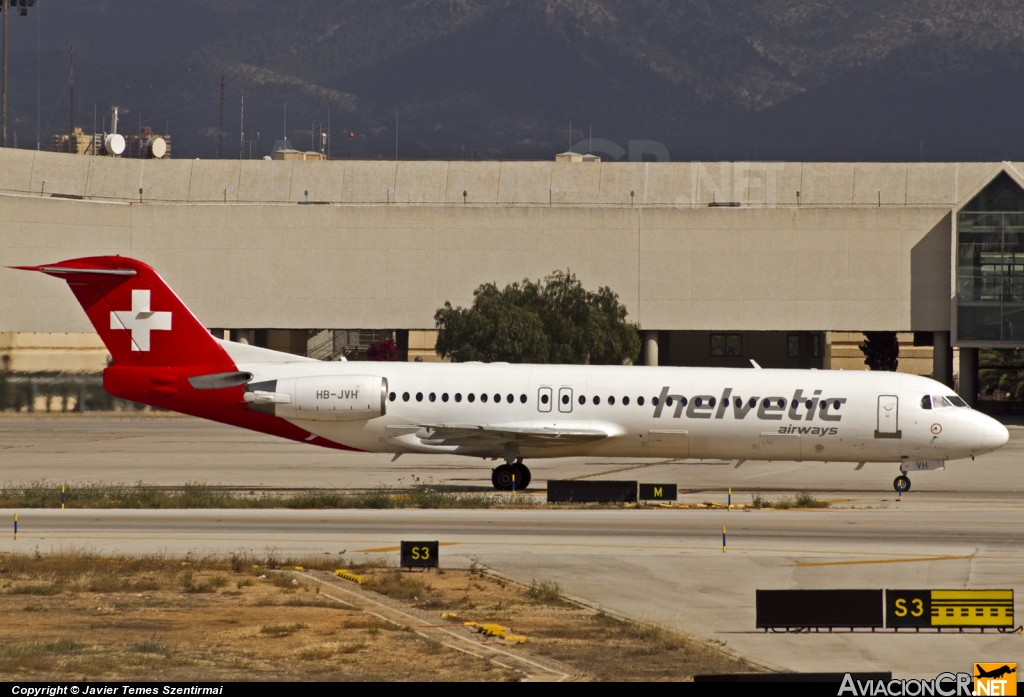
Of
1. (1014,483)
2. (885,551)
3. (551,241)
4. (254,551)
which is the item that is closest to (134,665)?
(254,551)

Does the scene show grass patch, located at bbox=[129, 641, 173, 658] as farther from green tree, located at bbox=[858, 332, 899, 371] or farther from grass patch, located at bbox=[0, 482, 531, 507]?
green tree, located at bbox=[858, 332, 899, 371]

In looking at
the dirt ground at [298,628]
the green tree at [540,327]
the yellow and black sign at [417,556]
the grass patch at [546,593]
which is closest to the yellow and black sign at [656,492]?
the yellow and black sign at [417,556]

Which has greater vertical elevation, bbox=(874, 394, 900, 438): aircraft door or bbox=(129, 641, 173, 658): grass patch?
bbox=(874, 394, 900, 438): aircraft door

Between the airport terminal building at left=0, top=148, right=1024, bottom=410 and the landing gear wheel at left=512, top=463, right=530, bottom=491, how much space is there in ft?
145

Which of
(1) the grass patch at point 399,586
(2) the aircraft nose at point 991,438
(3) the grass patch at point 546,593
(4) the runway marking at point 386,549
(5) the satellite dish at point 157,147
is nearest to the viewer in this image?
(3) the grass patch at point 546,593

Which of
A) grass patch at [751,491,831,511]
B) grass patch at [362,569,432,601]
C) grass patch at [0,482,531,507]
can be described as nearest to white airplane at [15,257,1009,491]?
grass patch at [0,482,531,507]

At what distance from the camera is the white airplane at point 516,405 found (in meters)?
35.4

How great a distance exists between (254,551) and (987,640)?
14.0 meters

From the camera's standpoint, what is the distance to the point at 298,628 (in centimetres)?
1777

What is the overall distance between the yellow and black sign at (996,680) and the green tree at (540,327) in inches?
2143

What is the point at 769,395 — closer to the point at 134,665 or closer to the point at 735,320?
the point at 134,665

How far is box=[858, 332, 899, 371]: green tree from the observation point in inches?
3460

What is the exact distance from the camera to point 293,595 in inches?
801

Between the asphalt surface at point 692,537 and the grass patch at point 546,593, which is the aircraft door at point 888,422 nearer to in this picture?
the asphalt surface at point 692,537
